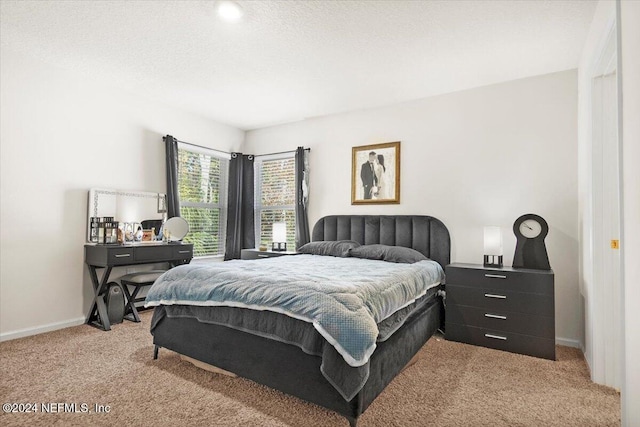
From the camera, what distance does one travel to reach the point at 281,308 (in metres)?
1.95

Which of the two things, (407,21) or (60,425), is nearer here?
(60,425)

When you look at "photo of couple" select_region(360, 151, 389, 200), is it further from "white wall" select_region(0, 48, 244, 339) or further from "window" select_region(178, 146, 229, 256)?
"white wall" select_region(0, 48, 244, 339)

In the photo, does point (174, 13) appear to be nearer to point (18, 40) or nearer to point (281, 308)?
point (18, 40)

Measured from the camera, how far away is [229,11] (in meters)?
2.40

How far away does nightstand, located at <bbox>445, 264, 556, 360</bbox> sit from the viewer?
9.21ft

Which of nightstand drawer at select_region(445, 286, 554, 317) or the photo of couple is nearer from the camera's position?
nightstand drawer at select_region(445, 286, 554, 317)

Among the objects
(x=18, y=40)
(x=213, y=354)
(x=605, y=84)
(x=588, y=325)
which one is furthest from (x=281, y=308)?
(x=18, y=40)

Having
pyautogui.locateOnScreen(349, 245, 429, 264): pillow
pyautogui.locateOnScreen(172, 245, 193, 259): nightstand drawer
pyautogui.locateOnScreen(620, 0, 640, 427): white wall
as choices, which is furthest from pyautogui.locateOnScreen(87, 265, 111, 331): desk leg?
pyautogui.locateOnScreen(620, 0, 640, 427): white wall

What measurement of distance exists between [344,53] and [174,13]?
139 cm

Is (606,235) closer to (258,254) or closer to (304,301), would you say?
(304,301)

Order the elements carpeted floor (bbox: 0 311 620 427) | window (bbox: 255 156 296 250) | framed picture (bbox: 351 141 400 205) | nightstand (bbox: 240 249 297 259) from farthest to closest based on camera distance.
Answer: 1. window (bbox: 255 156 296 250)
2. nightstand (bbox: 240 249 297 259)
3. framed picture (bbox: 351 141 400 205)
4. carpeted floor (bbox: 0 311 620 427)

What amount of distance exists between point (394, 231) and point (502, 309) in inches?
57.3

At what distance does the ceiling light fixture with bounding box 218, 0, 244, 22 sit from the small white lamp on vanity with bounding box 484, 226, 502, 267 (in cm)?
284

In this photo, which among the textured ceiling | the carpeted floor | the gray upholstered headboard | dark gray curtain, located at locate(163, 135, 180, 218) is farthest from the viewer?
dark gray curtain, located at locate(163, 135, 180, 218)
